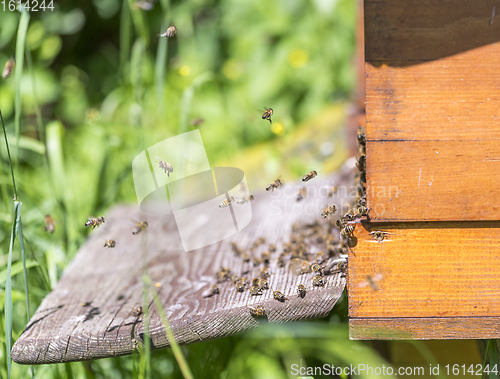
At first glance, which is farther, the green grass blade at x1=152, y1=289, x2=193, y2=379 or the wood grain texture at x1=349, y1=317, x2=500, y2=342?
the wood grain texture at x1=349, y1=317, x2=500, y2=342

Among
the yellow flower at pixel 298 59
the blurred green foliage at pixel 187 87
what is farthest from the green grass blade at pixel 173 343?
the yellow flower at pixel 298 59

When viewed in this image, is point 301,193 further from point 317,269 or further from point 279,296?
point 279,296

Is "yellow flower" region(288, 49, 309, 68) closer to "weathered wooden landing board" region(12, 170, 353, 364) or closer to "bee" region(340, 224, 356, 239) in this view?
"weathered wooden landing board" region(12, 170, 353, 364)

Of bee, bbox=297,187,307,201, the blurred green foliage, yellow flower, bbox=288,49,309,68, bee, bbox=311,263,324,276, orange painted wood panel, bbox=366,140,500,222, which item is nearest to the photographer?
orange painted wood panel, bbox=366,140,500,222

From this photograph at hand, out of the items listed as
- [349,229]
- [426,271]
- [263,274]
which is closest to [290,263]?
[263,274]

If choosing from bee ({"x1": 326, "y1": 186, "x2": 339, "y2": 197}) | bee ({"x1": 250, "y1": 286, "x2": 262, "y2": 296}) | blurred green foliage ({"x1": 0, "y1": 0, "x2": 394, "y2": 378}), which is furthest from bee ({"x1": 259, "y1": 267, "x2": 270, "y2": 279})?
blurred green foliage ({"x1": 0, "y1": 0, "x2": 394, "y2": 378})

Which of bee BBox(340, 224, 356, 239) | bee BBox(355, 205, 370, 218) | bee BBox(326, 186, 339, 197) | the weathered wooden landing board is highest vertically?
bee BBox(355, 205, 370, 218)

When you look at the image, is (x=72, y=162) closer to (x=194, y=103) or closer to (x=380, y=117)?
(x=194, y=103)

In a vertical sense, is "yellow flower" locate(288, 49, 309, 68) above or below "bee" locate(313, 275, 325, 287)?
above
